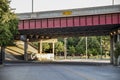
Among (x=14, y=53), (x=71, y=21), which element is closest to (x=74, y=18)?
(x=71, y=21)

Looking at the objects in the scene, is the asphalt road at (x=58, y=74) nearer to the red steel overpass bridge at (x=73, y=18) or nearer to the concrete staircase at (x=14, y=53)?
the red steel overpass bridge at (x=73, y=18)

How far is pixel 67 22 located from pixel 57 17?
70.1 inches

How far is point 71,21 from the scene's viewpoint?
2286 inches

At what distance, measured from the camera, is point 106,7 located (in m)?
54.8

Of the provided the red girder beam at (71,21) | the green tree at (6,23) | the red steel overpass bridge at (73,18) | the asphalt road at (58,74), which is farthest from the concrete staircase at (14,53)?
the asphalt road at (58,74)

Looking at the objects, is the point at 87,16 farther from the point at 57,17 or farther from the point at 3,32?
the point at 3,32

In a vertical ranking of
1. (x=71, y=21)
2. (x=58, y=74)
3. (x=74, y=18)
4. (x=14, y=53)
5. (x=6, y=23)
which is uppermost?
(x=74, y=18)

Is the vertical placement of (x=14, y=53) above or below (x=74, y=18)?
below

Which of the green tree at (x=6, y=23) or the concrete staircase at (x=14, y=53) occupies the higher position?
the green tree at (x=6, y=23)

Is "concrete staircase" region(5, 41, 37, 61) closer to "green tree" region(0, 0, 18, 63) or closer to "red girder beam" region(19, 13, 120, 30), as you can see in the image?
"red girder beam" region(19, 13, 120, 30)

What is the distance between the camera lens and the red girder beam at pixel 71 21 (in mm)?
54938

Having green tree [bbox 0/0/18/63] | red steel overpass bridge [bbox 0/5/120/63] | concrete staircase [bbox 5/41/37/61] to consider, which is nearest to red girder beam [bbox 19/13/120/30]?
red steel overpass bridge [bbox 0/5/120/63]

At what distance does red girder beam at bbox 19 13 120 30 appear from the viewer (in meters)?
54.9

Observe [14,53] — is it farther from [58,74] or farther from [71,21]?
[58,74]
